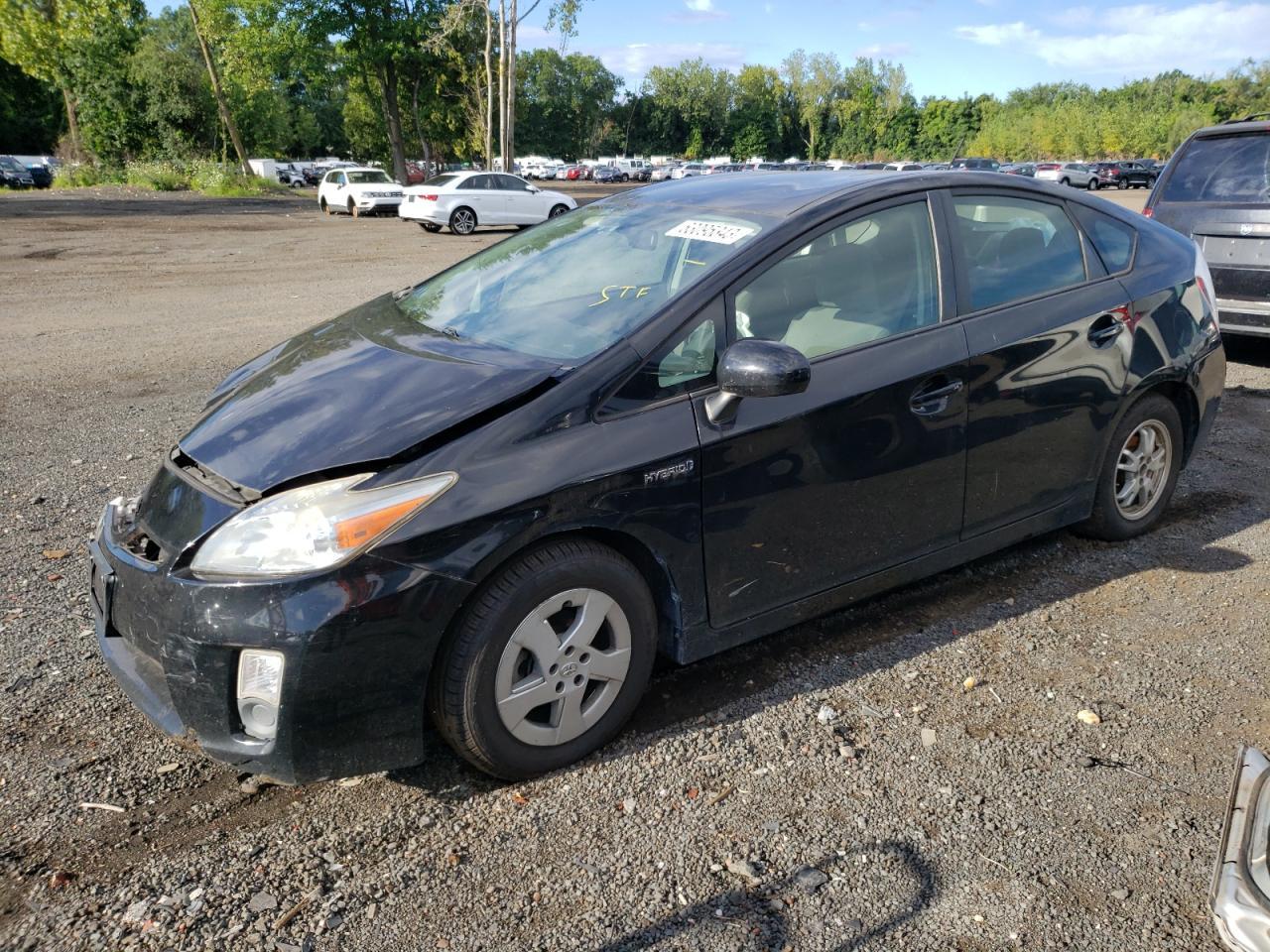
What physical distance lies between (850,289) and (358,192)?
29.7 m

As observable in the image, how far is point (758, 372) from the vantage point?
295cm

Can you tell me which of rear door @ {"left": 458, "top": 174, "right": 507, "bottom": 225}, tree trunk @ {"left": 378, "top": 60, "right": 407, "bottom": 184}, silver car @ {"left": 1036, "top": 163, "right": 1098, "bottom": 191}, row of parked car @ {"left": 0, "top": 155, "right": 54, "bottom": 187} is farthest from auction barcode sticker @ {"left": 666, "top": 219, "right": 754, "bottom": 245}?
silver car @ {"left": 1036, "top": 163, "right": 1098, "bottom": 191}

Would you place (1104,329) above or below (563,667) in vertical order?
above

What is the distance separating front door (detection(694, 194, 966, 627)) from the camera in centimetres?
316

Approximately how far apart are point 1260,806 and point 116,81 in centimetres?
6067

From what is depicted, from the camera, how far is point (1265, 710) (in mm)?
3346

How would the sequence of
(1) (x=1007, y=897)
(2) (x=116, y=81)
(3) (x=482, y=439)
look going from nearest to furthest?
1. (1) (x=1007, y=897)
2. (3) (x=482, y=439)
3. (2) (x=116, y=81)

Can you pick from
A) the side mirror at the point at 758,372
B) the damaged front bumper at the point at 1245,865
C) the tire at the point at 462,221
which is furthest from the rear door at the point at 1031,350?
the tire at the point at 462,221

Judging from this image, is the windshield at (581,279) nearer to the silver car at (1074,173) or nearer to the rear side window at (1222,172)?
the rear side window at (1222,172)

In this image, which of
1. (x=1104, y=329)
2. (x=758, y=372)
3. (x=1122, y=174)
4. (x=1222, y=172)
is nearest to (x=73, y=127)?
(x=1122, y=174)

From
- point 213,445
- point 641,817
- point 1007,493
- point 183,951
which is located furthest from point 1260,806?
point 213,445

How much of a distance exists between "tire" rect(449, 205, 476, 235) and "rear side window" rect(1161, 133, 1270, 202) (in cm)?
1944

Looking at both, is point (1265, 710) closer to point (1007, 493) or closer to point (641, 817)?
point (1007, 493)

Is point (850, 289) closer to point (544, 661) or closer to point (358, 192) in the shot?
point (544, 661)
